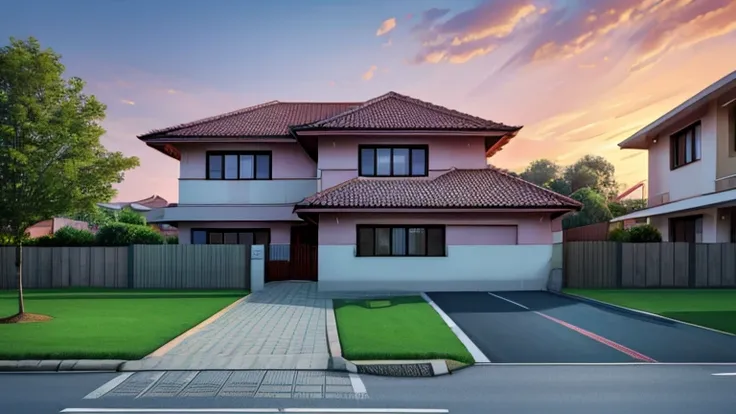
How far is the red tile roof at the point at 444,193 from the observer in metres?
17.5

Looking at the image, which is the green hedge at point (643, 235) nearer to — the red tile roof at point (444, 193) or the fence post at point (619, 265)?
the fence post at point (619, 265)

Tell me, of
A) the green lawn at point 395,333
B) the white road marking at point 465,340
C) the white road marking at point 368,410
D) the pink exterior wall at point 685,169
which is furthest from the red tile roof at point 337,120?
the white road marking at point 368,410

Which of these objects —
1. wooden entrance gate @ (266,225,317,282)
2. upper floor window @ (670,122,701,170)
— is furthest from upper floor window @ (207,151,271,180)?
upper floor window @ (670,122,701,170)

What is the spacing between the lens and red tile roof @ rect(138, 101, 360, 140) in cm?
2238

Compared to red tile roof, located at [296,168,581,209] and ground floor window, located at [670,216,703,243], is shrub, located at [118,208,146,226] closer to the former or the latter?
red tile roof, located at [296,168,581,209]

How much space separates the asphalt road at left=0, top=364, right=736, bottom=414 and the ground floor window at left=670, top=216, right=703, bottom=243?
54.8 ft

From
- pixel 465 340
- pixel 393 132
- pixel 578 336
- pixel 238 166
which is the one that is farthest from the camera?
pixel 238 166

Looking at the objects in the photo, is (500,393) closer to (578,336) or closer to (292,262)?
(578,336)

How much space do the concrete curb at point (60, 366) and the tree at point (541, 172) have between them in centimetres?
6847

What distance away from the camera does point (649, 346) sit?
9273 mm

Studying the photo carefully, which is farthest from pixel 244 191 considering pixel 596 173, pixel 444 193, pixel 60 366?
pixel 596 173

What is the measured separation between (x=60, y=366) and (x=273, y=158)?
632 inches

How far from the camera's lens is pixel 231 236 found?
23.2 metres

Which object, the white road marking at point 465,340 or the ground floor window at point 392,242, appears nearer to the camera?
the white road marking at point 465,340
